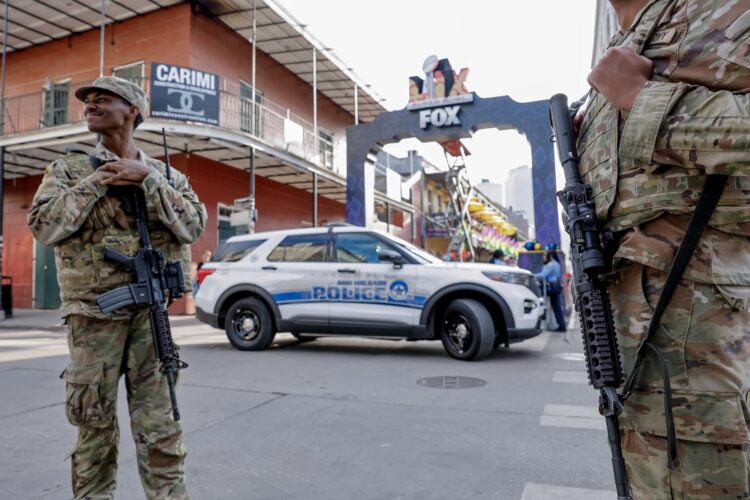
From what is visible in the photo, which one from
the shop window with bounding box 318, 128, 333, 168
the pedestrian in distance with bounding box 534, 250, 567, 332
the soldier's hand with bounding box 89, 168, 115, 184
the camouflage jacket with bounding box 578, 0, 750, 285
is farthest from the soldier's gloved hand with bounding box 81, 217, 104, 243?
the shop window with bounding box 318, 128, 333, 168

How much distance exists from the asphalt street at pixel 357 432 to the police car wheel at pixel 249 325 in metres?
1.13

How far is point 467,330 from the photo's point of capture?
6.65 m

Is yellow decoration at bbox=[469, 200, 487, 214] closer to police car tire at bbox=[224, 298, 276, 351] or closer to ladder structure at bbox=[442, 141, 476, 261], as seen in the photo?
ladder structure at bbox=[442, 141, 476, 261]

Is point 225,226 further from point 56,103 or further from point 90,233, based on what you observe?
point 90,233

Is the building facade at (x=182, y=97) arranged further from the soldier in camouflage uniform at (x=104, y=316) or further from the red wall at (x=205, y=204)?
the soldier in camouflage uniform at (x=104, y=316)

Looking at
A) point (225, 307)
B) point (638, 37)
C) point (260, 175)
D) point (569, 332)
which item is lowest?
point (569, 332)

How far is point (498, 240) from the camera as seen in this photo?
32062 mm

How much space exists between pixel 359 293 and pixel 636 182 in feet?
19.8

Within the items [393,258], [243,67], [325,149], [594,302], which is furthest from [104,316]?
[325,149]

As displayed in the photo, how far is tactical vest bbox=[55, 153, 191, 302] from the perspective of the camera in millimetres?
2125

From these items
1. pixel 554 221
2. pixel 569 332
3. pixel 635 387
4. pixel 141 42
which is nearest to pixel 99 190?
pixel 635 387

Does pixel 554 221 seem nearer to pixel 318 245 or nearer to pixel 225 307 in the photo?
pixel 318 245

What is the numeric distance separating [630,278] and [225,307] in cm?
728

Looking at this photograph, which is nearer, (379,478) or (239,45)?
(379,478)
